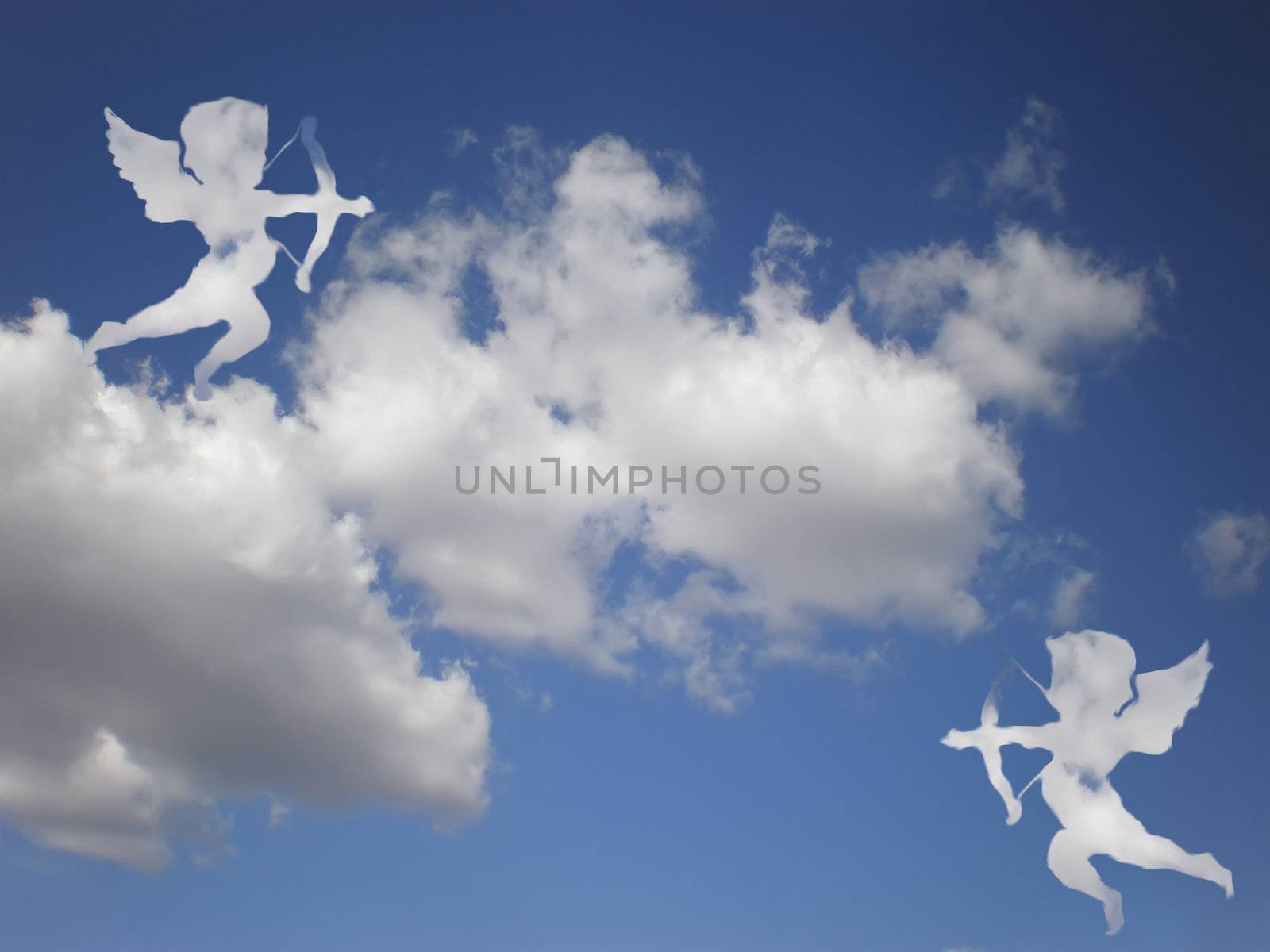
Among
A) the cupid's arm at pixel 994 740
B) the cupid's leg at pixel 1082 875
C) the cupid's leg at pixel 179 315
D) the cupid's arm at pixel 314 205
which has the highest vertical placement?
the cupid's arm at pixel 314 205

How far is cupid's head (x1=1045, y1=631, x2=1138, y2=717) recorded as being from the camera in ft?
195

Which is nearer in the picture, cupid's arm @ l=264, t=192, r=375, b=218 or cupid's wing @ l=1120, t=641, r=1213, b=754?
cupid's arm @ l=264, t=192, r=375, b=218

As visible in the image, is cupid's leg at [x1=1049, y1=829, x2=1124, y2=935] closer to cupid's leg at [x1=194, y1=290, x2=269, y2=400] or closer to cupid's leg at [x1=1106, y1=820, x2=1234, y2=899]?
cupid's leg at [x1=1106, y1=820, x2=1234, y2=899]

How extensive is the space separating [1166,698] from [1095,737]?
4.80 metres

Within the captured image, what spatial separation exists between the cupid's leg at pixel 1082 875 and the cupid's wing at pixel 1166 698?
702 cm

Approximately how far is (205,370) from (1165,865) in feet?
198

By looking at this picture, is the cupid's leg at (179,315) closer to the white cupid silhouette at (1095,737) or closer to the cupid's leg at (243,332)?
the cupid's leg at (243,332)

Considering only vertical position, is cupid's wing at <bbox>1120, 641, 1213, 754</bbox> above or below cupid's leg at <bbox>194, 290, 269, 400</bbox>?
below

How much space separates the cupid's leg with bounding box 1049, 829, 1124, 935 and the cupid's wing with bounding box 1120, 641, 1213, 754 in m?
7.02

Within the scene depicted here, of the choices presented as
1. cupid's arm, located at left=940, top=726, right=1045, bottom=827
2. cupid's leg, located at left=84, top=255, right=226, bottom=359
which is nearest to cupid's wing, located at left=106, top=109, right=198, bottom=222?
cupid's leg, located at left=84, top=255, right=226, bottom=359

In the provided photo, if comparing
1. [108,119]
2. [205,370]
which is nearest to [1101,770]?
[205,370]

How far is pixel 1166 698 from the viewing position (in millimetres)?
59438

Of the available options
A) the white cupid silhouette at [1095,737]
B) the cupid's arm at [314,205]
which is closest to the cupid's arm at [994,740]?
the white cupid silhouette at [1095,737]

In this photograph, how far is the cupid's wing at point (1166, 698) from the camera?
5919 centimetres
